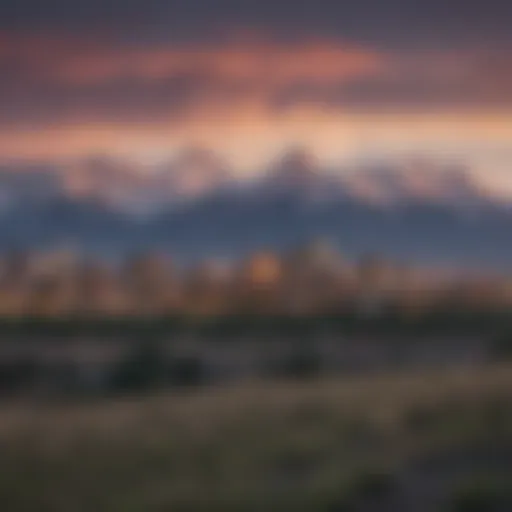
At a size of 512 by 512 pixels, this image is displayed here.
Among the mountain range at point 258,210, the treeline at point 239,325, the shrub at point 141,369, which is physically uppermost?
the mountain range at point 258,210

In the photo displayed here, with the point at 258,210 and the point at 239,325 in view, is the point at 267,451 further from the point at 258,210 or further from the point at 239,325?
the point at 258,210

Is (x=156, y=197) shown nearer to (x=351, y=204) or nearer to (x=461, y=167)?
(x=351, y=204)

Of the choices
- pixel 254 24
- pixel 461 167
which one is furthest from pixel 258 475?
pixel 254 24

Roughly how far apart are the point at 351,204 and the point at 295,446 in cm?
161

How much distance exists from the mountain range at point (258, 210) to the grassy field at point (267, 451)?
104 centimetres

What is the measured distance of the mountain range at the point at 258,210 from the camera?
5.61 m

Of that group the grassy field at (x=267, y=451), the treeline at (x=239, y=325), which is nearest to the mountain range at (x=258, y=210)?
the treeline at (x=239, y=325)

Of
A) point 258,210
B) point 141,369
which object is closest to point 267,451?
point 141,369

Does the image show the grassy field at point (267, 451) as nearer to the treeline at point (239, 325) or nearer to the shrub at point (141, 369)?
→ the shrub at point (141, 369)

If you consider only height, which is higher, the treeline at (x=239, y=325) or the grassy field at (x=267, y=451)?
the treeline at (x=239, y=325)

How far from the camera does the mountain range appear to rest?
5613 mm

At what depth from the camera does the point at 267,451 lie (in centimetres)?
639

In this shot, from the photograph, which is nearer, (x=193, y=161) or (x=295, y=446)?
(x=193, y=161)

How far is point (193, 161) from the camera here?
5848mm
